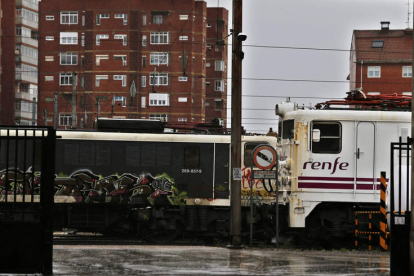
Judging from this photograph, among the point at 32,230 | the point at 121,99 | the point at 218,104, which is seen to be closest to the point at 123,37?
the point at 121,99

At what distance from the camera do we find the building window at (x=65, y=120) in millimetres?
97438

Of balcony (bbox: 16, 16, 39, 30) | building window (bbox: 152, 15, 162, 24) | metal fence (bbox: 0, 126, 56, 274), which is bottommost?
metal fence (bbox: 0, 126, 56, 274)

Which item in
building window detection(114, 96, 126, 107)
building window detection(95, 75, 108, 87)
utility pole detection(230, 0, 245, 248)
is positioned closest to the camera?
utility pole detection(230, 0, 245, 248)

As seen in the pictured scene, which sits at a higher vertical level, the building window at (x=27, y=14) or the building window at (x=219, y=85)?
the building window at (x=27, y=14)

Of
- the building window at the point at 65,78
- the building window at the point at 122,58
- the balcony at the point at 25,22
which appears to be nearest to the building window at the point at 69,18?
the building window at the point at 65,78

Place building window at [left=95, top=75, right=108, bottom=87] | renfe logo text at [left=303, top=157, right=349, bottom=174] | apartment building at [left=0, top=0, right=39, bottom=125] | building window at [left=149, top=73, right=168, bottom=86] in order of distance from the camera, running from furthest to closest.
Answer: apartment building at [left=0, top=0, right=39, bottom=125] → building window at [left=149, top=73, right=168, bottom=86] → building window at [left=95, top=75, right=108, bottom=87] → renfe logo text at [left=303, top=157, right=349, bottom=174]

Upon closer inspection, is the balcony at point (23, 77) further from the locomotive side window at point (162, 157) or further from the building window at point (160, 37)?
the locomotive side window at point (162, 157)

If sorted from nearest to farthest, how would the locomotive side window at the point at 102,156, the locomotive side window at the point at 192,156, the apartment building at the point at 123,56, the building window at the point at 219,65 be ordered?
the locomotive side window at the point at 102,156 < the locomotive side window at the point at 192,156 < the apartment building at the point at 123,56 < the building window at the point at 219,65

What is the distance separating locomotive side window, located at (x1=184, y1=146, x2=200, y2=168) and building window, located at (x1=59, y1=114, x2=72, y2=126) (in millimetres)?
72931

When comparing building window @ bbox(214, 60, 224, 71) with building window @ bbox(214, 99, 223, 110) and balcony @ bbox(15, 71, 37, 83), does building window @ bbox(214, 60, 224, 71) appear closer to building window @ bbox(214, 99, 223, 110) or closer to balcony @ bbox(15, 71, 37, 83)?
building window @ bbox(214, 99, 223, 110)

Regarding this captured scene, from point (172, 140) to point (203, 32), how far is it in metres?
70.4

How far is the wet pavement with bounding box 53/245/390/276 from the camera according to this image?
561 inches

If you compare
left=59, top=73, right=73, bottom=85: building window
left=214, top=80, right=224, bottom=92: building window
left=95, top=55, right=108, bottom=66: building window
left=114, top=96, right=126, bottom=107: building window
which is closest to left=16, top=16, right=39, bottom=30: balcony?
left=59, top=73, right=73, bottom=85: building window

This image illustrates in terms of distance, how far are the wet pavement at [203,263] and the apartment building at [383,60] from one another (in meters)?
79.4
